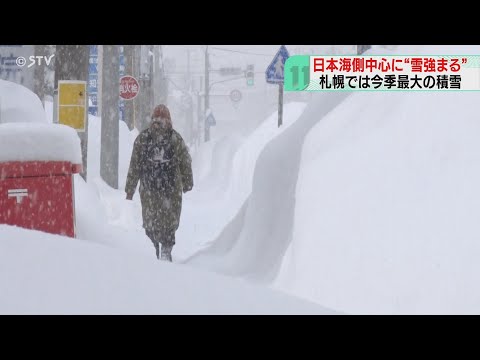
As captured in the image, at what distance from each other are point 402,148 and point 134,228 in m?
7.18

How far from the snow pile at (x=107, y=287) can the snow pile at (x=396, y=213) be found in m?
2.18

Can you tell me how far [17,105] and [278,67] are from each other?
20.1 feet

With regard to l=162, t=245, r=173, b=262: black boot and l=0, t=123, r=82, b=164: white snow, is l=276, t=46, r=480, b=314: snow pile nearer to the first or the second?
l=162, t=245, r=173, b=262: black boot

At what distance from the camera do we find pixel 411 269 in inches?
179

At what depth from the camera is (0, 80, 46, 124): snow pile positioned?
29.6 feet

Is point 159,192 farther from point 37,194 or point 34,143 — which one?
point 34,143

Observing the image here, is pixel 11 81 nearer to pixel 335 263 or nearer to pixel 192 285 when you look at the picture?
pixel 335 263

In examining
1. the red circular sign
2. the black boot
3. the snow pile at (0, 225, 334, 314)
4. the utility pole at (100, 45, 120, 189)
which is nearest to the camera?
the snow pile at (0, 225, 334, 314)

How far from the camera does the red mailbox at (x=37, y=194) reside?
5.68m

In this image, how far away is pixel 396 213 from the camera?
16.9 ft

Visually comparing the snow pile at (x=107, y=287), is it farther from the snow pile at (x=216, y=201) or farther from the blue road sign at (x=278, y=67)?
the blue road sign at (x=278, y=67)

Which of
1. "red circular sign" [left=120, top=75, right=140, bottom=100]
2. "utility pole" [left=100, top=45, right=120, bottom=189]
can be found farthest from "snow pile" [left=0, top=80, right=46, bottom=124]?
"red circular sign" [left=120, top=75, right=140, bottom=100]
